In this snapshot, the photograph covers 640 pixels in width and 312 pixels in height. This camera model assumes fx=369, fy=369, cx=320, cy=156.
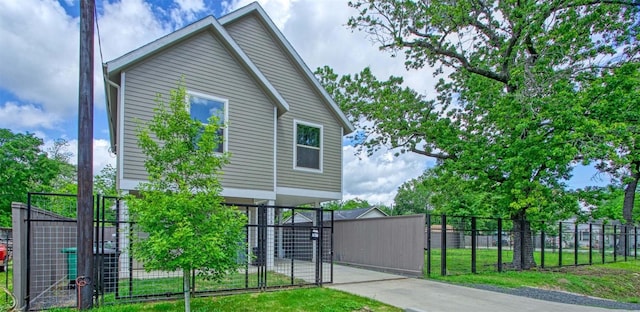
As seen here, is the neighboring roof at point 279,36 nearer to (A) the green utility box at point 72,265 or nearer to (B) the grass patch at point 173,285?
(B) the grass patch at point 173,285

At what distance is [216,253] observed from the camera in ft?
16.4

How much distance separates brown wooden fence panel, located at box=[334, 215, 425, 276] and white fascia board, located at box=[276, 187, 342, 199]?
1.52 meters

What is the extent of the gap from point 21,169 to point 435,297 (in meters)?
30.4

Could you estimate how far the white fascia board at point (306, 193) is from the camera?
1116 centimetres

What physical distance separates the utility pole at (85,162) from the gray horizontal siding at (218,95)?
9.68 feet

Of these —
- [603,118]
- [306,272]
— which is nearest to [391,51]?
[603,118]

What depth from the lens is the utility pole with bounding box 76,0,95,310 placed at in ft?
17.9

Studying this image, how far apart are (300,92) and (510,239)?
936cm

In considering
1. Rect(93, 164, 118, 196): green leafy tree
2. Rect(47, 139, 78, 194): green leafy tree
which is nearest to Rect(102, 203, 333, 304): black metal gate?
Rect(93, 164, 118, 196): green leafy tree

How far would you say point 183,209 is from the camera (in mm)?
5066

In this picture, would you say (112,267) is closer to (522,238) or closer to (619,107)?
(522,238)

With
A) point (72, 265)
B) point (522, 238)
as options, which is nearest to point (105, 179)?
point (72, 265)

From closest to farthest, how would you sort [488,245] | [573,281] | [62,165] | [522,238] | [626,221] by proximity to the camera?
[573,281] → [522,238] → [488,245] → [626,221] → [62,165]

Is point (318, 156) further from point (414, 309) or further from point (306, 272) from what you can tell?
point (414, 309)
